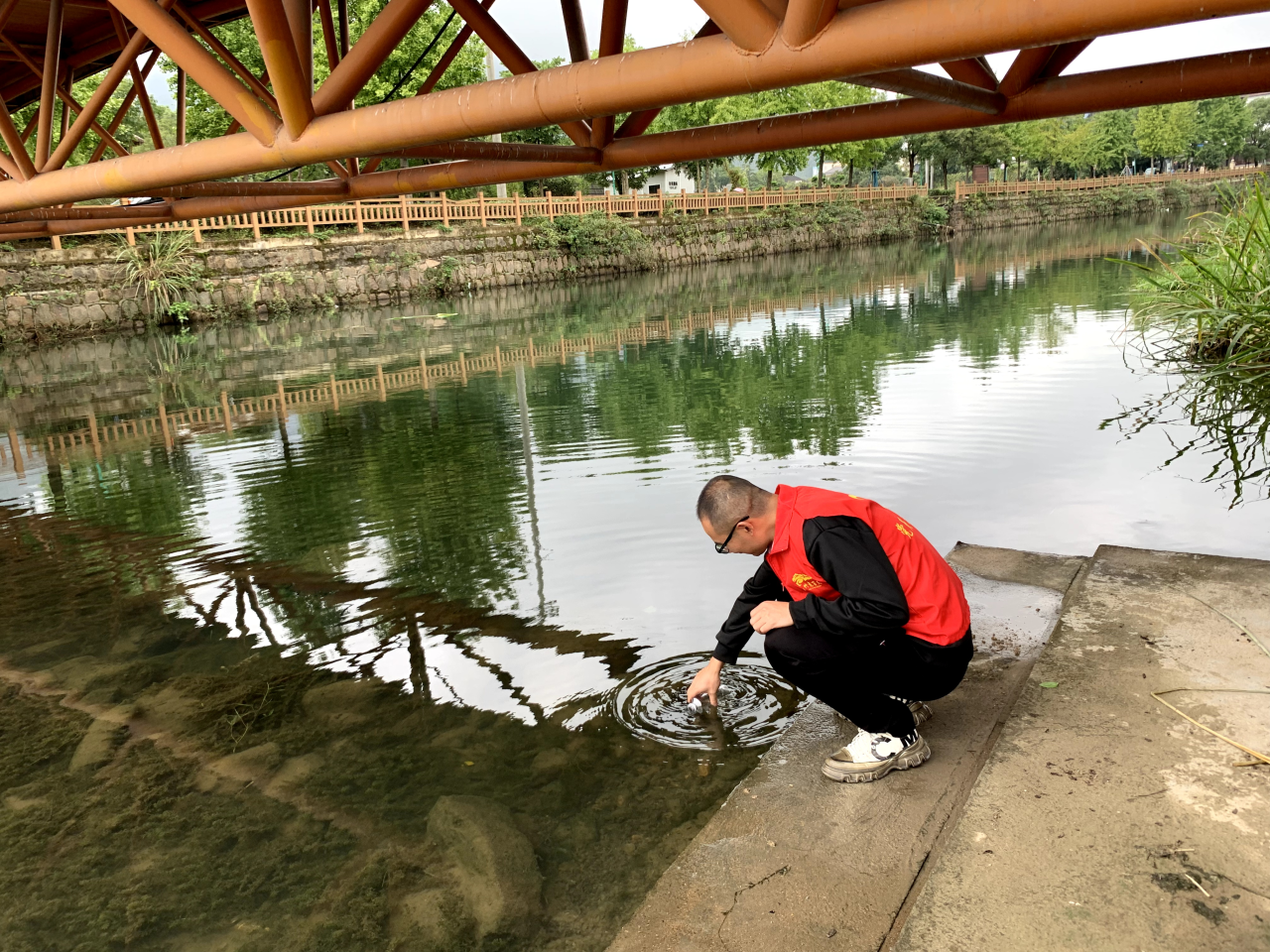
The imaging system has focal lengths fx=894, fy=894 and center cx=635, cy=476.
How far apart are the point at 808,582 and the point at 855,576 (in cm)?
22

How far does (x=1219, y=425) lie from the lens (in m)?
7.81

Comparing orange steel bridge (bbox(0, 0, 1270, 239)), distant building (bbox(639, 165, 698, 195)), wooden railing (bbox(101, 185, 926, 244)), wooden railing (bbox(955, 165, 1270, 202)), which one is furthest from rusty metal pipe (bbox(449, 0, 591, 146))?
distant building (bbox(639, 165, 698, 195))

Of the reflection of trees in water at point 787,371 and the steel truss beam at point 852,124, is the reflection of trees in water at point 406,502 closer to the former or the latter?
the reflection of trees in water at point 787,371

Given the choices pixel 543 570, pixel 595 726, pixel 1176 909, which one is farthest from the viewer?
pixel 543 570

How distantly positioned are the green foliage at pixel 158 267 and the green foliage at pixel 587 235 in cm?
1226

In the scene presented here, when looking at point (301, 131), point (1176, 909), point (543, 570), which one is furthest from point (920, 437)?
point (1176, 909)

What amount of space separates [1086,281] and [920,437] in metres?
16.2

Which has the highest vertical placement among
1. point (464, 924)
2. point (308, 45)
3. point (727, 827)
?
point (308, 45)

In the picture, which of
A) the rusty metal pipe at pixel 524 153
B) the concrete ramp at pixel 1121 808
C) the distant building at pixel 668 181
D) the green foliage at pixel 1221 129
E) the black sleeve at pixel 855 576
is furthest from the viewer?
the green foliage at pixel 1221 129

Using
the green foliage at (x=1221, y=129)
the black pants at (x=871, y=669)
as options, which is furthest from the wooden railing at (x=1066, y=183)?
the black pants at (x=871, y=669)

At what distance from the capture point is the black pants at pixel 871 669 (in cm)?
293

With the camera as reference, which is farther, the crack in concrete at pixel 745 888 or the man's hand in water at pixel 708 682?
the man's hand in water at pixel 708 682

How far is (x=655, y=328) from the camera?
18.1 meters

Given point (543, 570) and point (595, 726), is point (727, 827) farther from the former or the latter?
point (543, 570)
